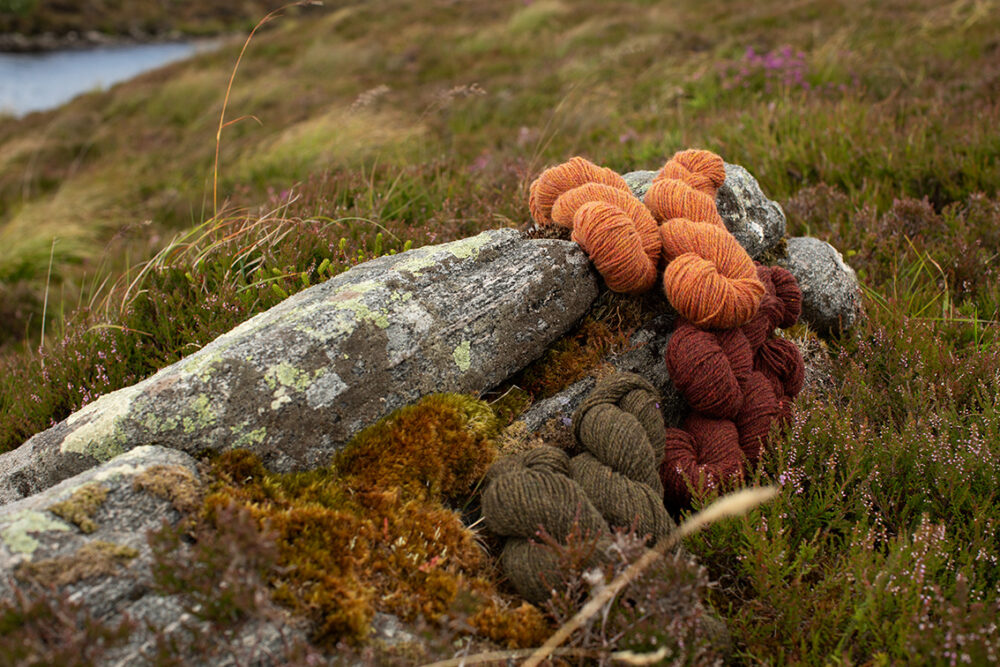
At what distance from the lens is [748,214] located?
3629 millimetres

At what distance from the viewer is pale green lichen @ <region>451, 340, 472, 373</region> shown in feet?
9.04

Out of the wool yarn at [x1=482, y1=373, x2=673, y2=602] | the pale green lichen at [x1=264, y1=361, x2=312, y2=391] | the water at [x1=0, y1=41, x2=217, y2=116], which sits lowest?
the wool yarn at [x1=482, y1=373, x2=673, y2=602]

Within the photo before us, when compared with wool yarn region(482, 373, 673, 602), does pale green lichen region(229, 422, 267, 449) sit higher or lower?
higher

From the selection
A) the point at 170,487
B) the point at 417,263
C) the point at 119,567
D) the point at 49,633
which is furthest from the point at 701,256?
the point at 49,633

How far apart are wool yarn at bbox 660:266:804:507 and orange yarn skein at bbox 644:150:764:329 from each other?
10 cm

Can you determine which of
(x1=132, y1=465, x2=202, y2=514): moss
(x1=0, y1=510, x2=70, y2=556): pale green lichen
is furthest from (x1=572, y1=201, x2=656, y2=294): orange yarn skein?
(x1=0, y1=510, x2=70, y2=556): pale green lichen

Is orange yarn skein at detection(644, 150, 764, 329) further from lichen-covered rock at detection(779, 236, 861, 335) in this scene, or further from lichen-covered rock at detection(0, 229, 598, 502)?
lichen-covered rock at detection(779, 236, 861, 335)

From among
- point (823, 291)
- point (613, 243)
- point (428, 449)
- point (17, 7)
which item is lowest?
point (823, 291)

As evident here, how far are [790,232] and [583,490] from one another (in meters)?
3.62

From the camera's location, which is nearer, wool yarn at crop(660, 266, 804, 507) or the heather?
the heather

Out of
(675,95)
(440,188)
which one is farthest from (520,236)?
(675,95)

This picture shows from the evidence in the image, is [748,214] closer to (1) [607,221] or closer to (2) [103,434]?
(1) [607,221]

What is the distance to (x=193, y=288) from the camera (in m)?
3.86

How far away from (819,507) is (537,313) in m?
1.38
